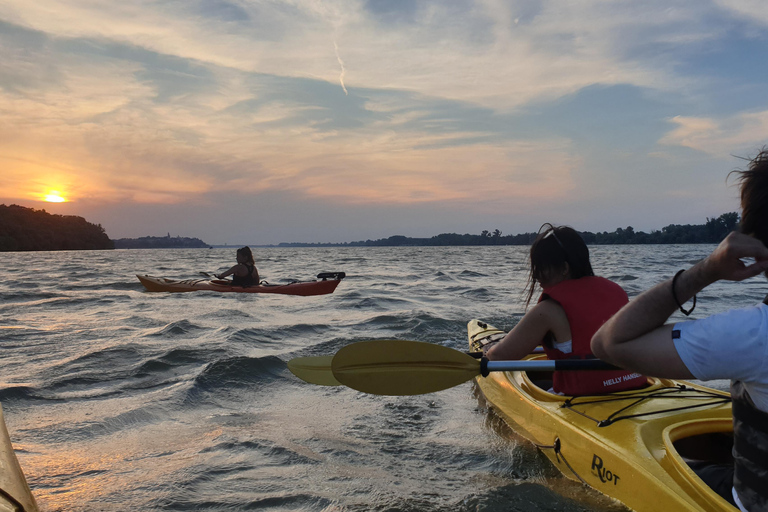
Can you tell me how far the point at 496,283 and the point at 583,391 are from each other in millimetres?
15101

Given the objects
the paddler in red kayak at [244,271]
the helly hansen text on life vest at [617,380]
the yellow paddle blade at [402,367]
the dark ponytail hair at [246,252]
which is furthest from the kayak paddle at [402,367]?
the paddler in red kayak at [244,271]

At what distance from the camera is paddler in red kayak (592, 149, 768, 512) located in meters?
1.36

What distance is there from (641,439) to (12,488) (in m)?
3.16

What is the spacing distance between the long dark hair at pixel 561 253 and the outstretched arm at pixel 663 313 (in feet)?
5.35

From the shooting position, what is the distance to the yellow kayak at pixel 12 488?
2.11 metres

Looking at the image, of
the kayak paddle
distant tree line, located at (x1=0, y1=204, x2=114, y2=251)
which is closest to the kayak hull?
the kayak paddle

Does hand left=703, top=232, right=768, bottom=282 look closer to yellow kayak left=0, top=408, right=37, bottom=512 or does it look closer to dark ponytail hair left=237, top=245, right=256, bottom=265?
yellow kayak left=0, top=408, right=37, bottom=512

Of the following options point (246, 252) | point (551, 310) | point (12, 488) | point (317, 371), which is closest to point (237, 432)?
point (317, 371)

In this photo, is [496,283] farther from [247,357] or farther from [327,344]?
[247,357]

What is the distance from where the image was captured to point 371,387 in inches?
139

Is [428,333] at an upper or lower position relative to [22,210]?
lower

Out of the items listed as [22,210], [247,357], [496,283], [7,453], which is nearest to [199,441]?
[7,453]

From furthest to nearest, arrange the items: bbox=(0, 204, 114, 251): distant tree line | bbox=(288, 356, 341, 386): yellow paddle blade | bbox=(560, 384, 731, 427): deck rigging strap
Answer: bbox=(0, 204, 114, 251): distant tree line
bbox=(288, 356, 341, 386): yellow paddle blade
bbox=(560, 384, 731, 427): deck rigging strap

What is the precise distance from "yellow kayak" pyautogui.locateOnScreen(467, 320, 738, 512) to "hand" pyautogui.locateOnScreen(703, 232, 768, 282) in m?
1.15
